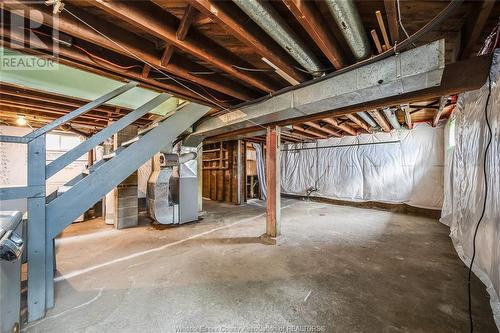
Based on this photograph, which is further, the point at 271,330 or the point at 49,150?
the point at 49,150

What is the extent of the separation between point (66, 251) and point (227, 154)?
443 cm

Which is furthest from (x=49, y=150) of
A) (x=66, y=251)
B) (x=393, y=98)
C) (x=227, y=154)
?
(x=393, y=98)

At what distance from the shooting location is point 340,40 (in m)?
1.71

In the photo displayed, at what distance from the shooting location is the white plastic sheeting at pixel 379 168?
4.64 metres

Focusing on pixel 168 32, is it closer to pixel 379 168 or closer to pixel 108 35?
pixel 108 35

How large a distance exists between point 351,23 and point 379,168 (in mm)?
5033

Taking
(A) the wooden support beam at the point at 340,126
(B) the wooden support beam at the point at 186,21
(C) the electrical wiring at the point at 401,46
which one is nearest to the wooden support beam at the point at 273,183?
(C) the electrical wiring at the point at 401,46

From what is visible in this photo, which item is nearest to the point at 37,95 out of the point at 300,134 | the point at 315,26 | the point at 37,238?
the point at 37,238

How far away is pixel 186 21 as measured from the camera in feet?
4.59

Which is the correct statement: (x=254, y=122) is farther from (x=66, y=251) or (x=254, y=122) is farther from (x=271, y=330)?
(x=66, y=251)

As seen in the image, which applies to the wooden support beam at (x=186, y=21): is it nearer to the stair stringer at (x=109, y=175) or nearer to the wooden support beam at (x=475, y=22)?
the stair stringer at (x=109, y=175)

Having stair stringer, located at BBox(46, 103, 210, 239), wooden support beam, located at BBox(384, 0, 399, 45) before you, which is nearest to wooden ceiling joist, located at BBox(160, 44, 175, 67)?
stair stringer, located at BBox(46, 103, 210, 239)

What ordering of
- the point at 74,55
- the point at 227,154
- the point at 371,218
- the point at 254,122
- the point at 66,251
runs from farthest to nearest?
the point at 227,154, the point at 371,218, the point at 254,122, the point at 66,251, the point at 74,55

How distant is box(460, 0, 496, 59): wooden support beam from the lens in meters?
1.23
